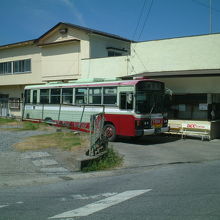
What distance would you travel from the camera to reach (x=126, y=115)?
46.2ft

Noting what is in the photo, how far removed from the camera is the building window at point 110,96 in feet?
48.6

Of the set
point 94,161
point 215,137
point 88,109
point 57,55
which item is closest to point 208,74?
point 215,137

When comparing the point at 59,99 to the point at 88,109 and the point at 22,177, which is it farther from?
A: the point at 22,177

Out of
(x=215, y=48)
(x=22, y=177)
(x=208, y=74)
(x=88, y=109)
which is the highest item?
(x=215, y=48)

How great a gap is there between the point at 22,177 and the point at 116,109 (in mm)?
7370

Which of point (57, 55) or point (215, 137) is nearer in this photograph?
point (215, 137)

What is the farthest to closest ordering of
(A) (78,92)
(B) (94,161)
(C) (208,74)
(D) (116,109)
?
(A) (78,92)
(C) (208,74)
(D) (116,109)
(B) (94,161)

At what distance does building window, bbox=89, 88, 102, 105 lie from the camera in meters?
15.6

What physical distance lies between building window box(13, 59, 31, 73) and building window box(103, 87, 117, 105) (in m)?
17.4

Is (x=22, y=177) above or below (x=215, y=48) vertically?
below

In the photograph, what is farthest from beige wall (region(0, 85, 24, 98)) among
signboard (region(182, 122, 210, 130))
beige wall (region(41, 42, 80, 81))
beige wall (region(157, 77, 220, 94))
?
signboard (region(182, 122, 210, 130))

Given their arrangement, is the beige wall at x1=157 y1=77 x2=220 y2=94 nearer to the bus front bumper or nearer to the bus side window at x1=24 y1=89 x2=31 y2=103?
the bus front bumper

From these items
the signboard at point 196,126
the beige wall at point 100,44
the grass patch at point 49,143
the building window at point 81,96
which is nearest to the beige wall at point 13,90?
the beige wall at point 100,44

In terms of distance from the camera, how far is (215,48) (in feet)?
56.2
